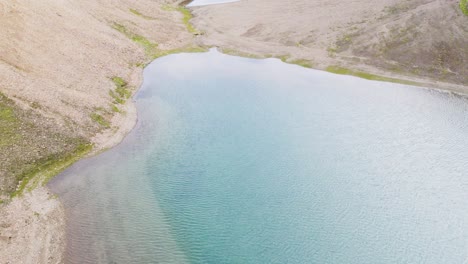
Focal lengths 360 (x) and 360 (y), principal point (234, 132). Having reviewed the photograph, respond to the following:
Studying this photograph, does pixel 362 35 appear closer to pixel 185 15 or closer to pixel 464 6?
pixel 464 6

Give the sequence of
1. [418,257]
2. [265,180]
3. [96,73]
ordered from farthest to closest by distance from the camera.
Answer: [96,73] < [265,180] < [418,257]

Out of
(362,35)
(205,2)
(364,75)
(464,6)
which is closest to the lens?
(364,75)

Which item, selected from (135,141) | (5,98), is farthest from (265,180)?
(5,98)

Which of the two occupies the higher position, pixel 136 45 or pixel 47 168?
pixel 136 45

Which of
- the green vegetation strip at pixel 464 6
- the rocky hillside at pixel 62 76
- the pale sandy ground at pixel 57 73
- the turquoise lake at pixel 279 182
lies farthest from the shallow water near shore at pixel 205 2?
the turquoise lake at pixel 279 182

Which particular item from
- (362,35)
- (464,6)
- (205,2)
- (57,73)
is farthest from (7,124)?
(464,6)

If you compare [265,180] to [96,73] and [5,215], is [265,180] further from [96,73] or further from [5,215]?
[96,73]

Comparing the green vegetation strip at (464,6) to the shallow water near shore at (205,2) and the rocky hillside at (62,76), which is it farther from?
the shallow water near shore at (205,2)
